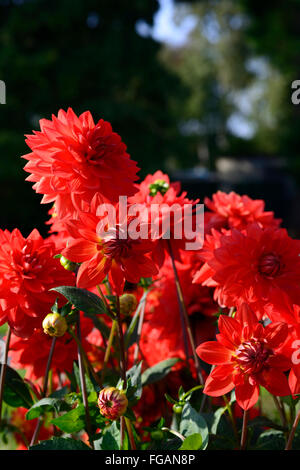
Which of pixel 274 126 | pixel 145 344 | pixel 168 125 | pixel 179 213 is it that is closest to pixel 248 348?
pixel 179 213

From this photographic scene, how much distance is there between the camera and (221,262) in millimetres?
596

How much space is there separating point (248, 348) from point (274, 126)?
14.5 m

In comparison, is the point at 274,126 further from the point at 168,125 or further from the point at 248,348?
the point at 248,348

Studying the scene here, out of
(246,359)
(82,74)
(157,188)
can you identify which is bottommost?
(246,359)

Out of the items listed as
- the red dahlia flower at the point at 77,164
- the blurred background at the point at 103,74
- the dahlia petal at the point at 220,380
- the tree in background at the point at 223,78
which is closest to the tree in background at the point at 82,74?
the blurred background at the point at 103,74

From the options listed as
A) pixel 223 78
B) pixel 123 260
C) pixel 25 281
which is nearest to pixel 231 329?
pixel 123 260

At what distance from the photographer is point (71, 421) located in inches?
22.7

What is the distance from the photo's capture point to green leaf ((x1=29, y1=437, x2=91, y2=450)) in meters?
0.56

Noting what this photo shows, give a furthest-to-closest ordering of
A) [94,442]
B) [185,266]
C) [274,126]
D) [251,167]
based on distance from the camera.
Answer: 1. [274,126]
2. [251,167]
3. [185,266]
4. [94,442]

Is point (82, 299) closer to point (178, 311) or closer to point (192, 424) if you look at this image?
point (192, 424)

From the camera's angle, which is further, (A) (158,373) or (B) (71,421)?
(A) (158,373)

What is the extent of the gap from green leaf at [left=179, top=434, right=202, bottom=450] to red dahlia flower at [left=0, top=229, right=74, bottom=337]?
21 centimetres

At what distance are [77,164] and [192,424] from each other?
31 cm

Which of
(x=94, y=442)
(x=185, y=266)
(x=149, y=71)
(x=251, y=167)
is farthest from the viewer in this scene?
(x=251, y=167)
